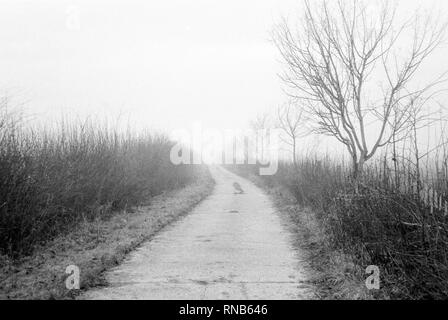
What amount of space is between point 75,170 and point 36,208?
2.82 metres

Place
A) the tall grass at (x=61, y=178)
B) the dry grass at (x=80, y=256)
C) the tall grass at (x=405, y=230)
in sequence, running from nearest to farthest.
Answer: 1. the tall grass at (x=405, y=230)
2. the dry grass at (x=80, y=256)
3. the tall grass at (x=61, y=178)

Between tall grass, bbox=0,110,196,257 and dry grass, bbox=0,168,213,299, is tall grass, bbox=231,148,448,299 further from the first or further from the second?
tall grass, bbox=0,110,196,257

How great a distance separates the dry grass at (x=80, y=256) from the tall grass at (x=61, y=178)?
1.14 feet

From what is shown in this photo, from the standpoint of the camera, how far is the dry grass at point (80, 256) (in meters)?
5.23

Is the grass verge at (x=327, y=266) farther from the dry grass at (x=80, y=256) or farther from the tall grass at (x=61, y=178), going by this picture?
the tall grass at (x=61, y=178)

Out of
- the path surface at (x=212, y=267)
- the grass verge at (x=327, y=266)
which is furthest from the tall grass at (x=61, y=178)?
the grass verge at (x=327, y=266)

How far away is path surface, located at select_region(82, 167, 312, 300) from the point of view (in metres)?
5.18

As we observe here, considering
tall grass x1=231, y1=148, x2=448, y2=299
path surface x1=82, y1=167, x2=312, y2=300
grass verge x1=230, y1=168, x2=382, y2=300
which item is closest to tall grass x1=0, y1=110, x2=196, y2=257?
path surface x1=82, y1=167, x2=312, y2=300

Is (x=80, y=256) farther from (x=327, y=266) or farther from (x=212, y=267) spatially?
(x=327, y=266)

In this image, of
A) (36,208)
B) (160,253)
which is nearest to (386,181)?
(160,253)

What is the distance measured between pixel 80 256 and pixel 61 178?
105 inches

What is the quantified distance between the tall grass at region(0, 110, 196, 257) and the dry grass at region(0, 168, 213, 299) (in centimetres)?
35
